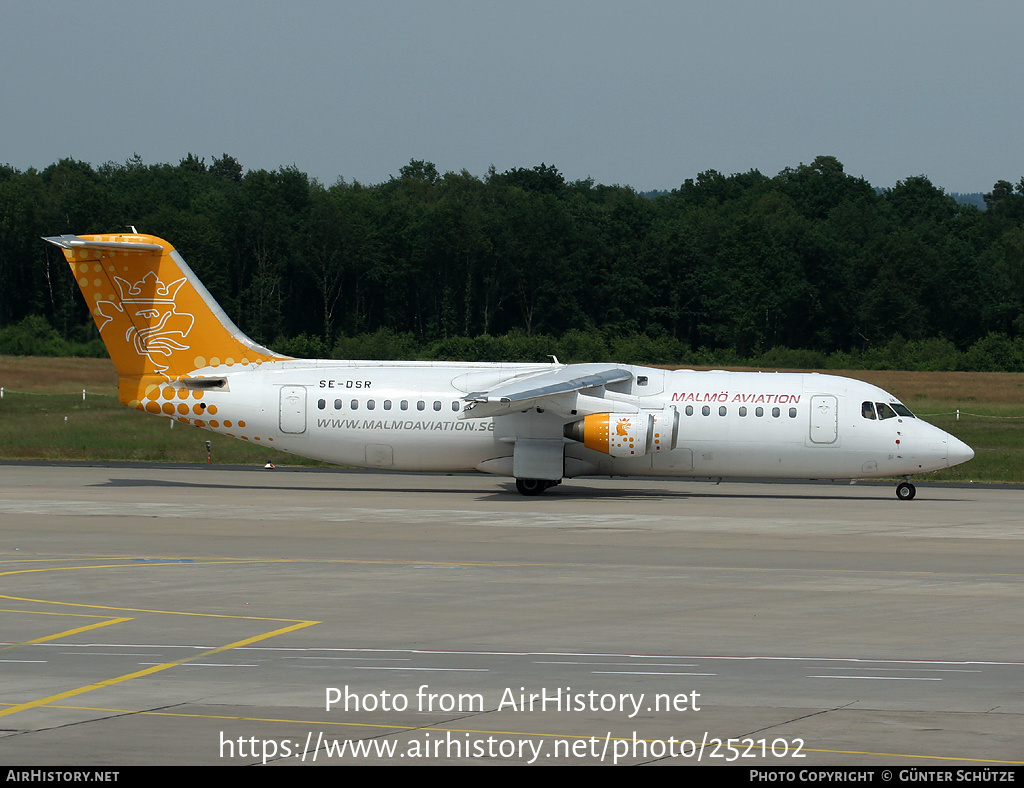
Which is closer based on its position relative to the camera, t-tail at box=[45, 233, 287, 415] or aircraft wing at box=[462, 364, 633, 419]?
aircraft wing at box=[462, 364, 633, 419]

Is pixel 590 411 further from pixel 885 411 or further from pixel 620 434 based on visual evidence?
pixel 885 411

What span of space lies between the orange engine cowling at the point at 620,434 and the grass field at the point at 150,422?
13469 millimetres

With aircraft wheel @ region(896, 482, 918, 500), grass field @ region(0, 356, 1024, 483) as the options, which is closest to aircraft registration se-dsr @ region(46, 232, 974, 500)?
aircraft wheel @ region(896, 482, 918, 500)

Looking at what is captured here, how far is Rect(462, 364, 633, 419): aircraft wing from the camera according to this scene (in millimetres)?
31797

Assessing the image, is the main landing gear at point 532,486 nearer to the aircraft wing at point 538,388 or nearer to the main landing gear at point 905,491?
the aircraft wing at point 538,388

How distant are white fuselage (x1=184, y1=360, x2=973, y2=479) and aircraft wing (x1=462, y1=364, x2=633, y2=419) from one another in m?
0.43

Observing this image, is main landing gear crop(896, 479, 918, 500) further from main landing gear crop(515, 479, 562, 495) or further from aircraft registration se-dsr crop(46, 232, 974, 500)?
main landing gear crop(515, 479, 562, 495)

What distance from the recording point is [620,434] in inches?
1299

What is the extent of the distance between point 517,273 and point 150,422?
5499 centimetres

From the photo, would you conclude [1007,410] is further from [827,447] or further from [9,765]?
[9,765]

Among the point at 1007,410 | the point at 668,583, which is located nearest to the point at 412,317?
the point at 1007,410

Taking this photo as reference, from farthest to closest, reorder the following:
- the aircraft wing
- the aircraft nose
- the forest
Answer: the forest < the aircraft nose < the aircraft wing

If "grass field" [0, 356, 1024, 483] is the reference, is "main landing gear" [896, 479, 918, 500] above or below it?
below

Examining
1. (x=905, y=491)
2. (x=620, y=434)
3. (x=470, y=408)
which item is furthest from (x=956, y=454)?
(x=470, y=408)
